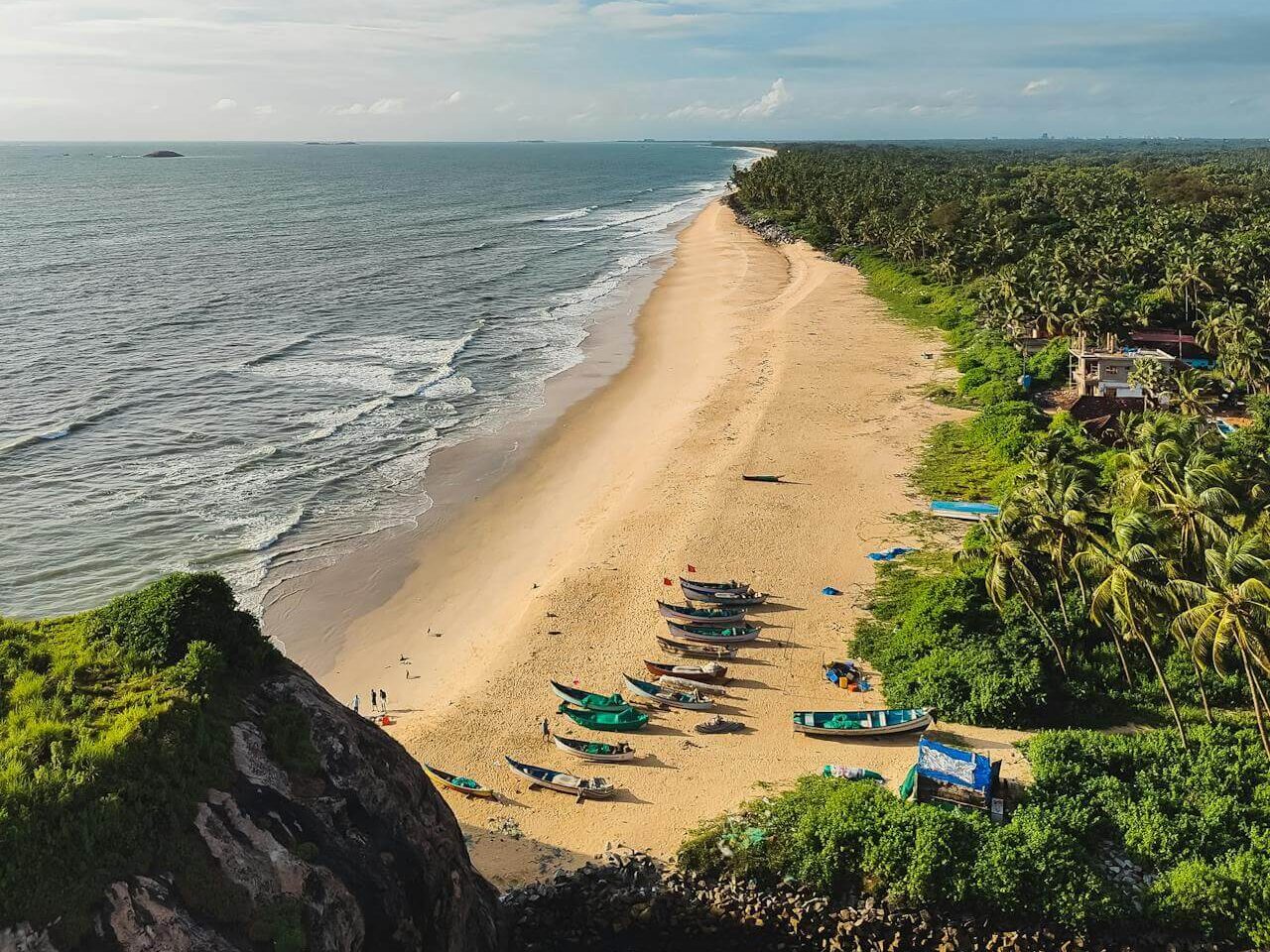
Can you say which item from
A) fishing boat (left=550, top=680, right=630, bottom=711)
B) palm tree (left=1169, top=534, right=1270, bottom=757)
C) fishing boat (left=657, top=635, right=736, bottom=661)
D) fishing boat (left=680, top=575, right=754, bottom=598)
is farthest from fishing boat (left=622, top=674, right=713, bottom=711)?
palm tree (left=1169, top=534, right=1270, bottom=757)

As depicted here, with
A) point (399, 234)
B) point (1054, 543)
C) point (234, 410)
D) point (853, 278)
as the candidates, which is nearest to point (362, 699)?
point (1054, 543)

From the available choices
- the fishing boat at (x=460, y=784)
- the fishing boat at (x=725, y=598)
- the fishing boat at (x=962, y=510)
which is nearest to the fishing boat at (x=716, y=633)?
the fishing boat at (x=725, y=598)

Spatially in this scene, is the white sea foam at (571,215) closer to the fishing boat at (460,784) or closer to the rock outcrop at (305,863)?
the fishing boat at (460,784)

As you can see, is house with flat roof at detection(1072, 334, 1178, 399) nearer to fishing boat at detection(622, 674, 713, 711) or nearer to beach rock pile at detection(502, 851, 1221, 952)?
fishing boat at detection(622, 674, 713, 711)

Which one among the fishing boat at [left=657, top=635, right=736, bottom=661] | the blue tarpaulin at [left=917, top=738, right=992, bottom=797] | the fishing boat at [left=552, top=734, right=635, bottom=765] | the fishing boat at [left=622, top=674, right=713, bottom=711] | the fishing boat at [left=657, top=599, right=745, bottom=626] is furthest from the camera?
the fishing boat at [left=657, top=599, right=745, bottom=626]

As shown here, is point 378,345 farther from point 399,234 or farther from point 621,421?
point 399,234

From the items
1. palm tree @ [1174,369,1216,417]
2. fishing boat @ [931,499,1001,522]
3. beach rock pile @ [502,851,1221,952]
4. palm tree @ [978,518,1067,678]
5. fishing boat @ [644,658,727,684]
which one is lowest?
beach rock pile @ [502,851,1221,952]

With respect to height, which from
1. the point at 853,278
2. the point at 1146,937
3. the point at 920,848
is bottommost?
the point at 1146,937
